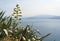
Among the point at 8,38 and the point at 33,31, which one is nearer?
the point at 8,38

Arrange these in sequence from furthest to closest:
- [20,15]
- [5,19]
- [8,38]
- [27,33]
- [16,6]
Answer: [16,6], [20,15], [5,19], [27,33], [8,38]

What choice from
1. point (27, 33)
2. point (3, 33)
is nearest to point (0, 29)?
point (3, 33)

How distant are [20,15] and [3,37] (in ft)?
3.45

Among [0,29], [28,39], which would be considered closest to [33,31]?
[28,39]

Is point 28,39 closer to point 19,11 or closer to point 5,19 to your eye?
point 5,19

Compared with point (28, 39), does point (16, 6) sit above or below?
above

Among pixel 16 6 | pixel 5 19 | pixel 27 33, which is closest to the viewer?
pixel 27 33

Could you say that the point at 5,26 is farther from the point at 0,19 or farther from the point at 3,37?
the point at 0,19

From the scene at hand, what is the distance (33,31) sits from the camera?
14.1 ft

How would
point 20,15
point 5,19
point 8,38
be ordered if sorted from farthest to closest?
point 20,15, point 5,19, point 8,38

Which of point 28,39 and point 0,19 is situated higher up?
point 0,19

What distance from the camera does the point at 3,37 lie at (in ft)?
12.1

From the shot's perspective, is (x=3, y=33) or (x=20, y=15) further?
(x=20, y=15)

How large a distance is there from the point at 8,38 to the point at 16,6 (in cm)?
151
